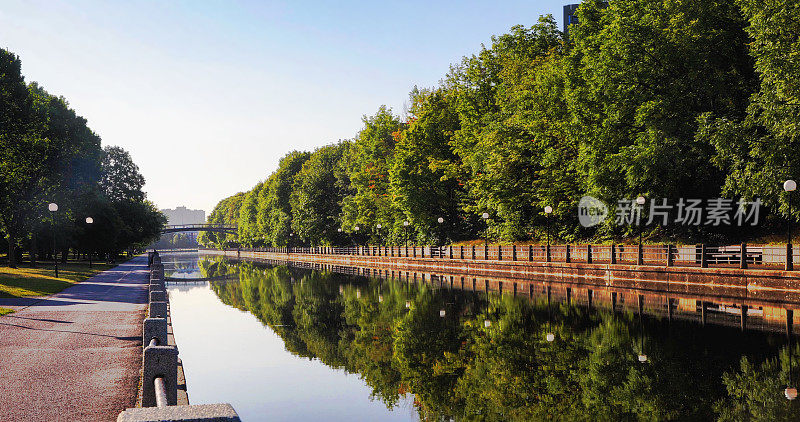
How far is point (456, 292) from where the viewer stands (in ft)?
102

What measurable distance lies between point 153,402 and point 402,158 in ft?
192

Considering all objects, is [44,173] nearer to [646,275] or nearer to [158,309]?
[158,309]

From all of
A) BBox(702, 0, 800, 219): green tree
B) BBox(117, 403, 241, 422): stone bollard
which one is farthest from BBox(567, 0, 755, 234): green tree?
BBox(117, 403, 241, 422): stone bollard

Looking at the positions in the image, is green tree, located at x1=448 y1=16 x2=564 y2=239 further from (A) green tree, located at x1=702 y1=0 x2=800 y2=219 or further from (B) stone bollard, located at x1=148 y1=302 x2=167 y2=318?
(B) stone bollard, located at x1=148 y1=302 x2=167 y2=318

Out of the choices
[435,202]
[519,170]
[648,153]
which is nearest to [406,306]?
[648,153]

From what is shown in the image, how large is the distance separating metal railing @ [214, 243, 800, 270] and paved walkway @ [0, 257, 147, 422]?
75.9 feet

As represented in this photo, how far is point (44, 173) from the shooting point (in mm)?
50938

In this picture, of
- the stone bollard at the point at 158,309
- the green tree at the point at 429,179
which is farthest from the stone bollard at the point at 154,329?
the green tree at the point at 429,179

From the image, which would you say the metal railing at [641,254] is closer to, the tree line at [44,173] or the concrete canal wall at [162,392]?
the concrete canal wall at [162,392]

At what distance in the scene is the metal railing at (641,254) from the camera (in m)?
27.4

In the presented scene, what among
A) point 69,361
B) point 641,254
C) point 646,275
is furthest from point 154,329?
point 641,254

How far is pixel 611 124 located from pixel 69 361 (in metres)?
33.1

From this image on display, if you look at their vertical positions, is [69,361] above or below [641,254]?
below

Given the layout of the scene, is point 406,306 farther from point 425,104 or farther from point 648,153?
point 425,104
